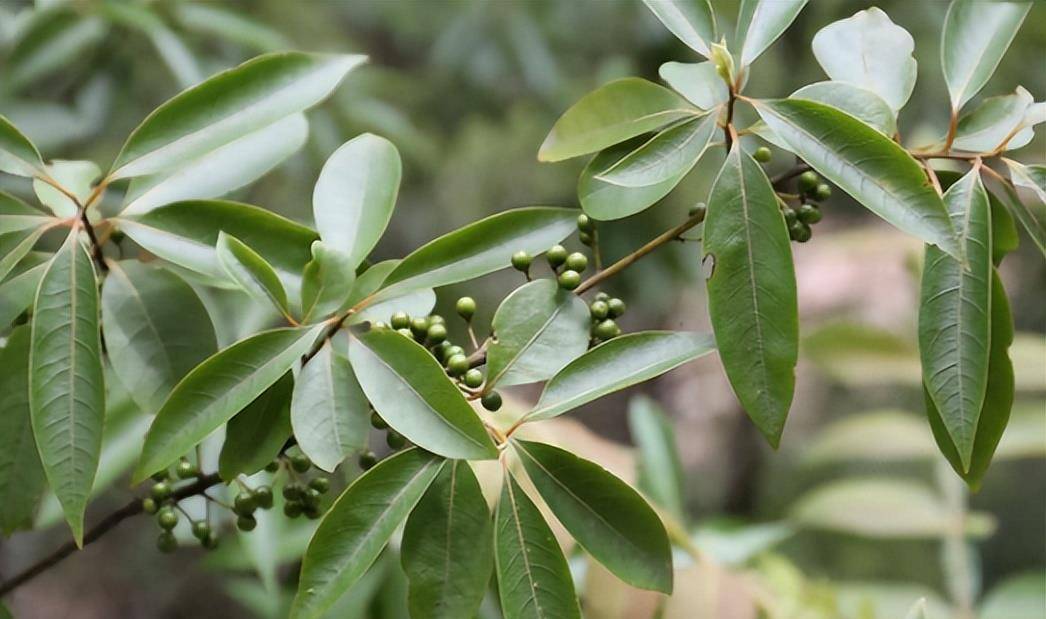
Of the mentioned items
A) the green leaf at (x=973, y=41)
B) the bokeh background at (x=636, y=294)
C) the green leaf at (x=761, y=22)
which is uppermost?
the green leaf at (x=761, y=22)

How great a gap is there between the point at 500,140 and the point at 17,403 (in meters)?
1.46

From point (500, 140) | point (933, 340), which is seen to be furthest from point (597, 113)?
point (500, 140)

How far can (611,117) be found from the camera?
0.50 m

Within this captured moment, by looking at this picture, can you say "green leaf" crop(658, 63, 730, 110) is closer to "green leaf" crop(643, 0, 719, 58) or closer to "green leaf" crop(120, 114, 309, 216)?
"green leaf" crop(643, 0, 719, 58)

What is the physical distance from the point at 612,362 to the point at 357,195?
0.17 meters

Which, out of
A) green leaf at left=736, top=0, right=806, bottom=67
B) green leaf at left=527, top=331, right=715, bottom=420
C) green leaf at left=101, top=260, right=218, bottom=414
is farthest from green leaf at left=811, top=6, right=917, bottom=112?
green leaf at left=101, top=260, right=218, bottom=414

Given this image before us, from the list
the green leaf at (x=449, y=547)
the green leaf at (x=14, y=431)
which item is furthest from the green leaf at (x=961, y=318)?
the green leaf at (x=14, y=431)

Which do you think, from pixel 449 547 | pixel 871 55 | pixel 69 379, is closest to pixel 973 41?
pixel 871 55

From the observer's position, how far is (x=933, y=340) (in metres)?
0.46

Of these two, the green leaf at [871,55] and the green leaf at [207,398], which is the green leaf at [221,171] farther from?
the green leaf at [871,55]

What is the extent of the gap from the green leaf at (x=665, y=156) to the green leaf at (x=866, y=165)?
33 millimetres

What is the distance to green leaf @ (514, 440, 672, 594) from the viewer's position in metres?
0.47

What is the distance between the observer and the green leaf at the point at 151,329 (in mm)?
519

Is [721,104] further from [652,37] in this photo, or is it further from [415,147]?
[652,37]
